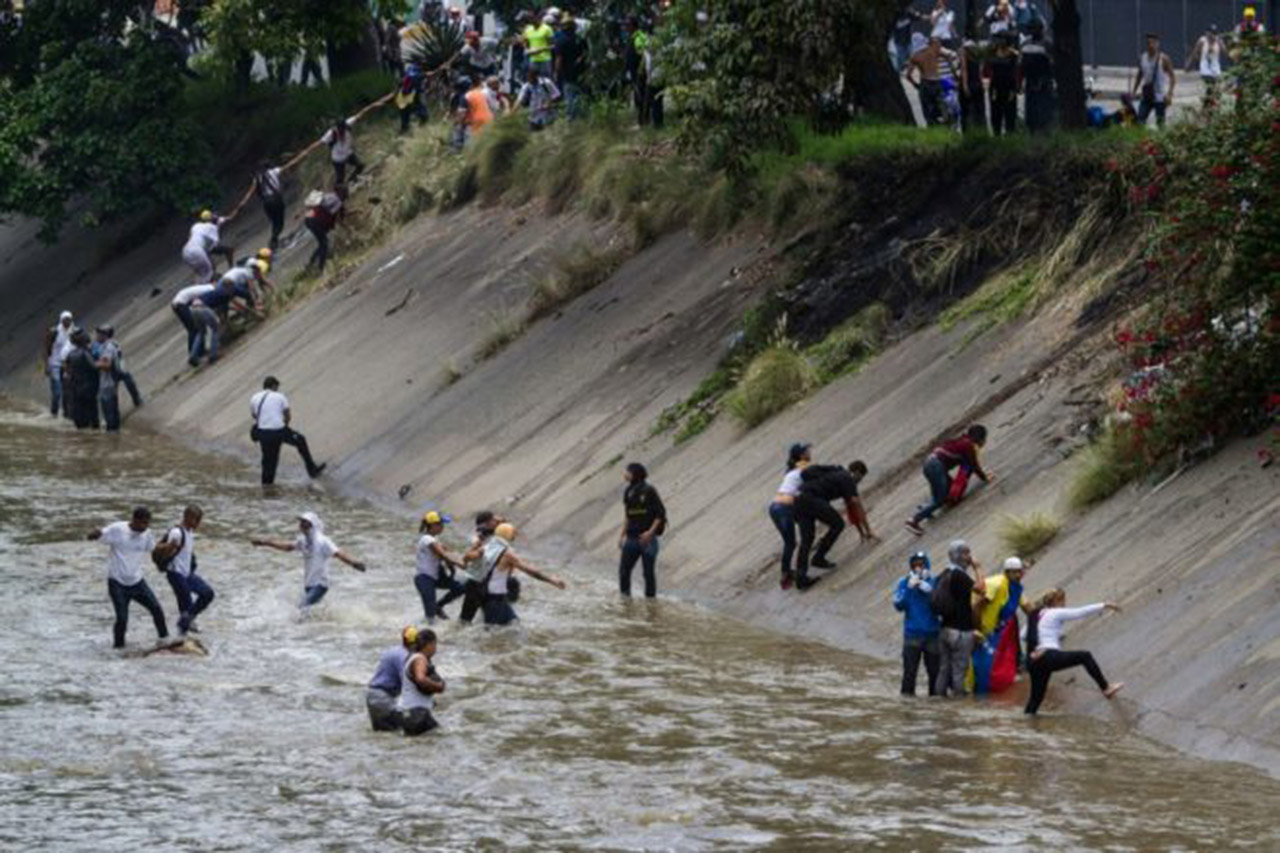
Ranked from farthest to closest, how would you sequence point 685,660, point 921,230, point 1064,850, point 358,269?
point 358,269, point 921,230, point 685,660, point 1064,850

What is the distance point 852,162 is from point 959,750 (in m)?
16.7

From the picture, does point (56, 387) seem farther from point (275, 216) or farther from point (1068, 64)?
point (1068, 64)

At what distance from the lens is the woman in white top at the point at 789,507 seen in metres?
28.0

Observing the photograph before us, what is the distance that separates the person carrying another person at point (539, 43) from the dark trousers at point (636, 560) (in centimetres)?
1782

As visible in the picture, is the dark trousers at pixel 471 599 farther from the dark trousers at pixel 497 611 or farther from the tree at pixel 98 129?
the tree at pixel 98 129

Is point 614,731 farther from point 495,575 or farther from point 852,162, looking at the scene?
point 852,162

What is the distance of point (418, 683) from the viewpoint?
22.8 meters

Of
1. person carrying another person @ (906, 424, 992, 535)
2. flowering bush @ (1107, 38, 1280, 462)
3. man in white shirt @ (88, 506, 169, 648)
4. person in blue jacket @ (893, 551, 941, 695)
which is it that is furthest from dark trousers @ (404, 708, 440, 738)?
flowering bush @ (1107, 38, 1280, 462)

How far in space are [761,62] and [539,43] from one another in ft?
37.8

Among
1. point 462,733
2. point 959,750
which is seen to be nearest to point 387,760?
point 462,733

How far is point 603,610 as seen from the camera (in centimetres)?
2873

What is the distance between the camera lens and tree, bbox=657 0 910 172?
34.2 m

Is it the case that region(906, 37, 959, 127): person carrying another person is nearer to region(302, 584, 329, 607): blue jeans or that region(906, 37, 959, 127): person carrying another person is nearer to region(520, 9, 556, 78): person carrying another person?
region(520, 9, 556, 78): person carrying another person

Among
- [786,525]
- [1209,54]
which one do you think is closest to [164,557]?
[786,525]
